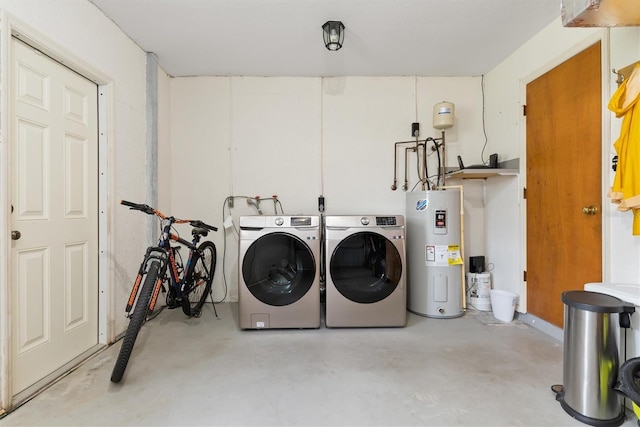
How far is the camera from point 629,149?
5.08 ft

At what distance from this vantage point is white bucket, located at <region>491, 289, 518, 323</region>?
2531 millimetres

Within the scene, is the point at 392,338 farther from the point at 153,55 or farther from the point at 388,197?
the point at 153,55

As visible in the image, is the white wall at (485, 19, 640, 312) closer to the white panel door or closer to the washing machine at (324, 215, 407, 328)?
the washing machine at (324, 215, 407, 328)

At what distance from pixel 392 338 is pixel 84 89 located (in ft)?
9.22

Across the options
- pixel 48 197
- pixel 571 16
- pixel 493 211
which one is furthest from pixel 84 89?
pixel 493 211

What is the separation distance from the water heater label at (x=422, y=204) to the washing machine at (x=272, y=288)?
3.31 ft

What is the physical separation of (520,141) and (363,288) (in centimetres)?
190

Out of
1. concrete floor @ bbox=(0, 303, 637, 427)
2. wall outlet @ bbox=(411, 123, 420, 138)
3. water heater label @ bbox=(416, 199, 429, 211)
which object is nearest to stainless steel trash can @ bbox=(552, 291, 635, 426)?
concrete floor @ bbox=(0, 303, 637, 427)

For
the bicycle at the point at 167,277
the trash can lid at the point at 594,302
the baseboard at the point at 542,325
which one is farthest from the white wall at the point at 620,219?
the bicycle at the point at 167,277

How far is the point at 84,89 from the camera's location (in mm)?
1975

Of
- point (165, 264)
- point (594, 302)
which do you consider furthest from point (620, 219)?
point (165, 264)

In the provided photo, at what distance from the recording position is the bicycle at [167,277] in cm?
172

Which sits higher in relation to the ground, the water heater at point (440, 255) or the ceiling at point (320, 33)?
the ceiling at point (320, 33)

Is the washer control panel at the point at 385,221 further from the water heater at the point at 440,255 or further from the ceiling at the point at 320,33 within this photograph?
the ceiling at the point at 320,33
